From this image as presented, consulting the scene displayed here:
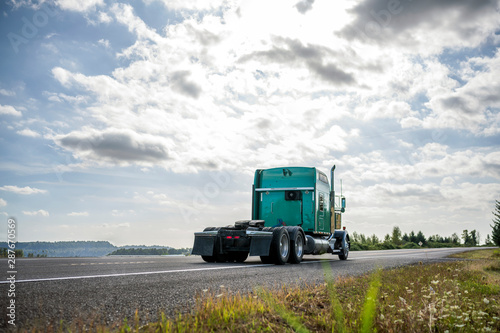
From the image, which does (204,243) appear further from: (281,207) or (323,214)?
(323,214)

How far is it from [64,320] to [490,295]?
6145 millimetres

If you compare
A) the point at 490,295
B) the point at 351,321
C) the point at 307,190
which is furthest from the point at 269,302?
the point at 307,190

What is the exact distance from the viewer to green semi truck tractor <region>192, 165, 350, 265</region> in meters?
12.6

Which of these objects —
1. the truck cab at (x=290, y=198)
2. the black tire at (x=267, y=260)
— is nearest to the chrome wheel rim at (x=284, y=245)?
the black tire at (x=267, y=260)

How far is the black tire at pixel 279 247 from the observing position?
12258 mm

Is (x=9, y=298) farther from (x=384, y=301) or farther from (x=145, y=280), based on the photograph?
(x=384, y=301)

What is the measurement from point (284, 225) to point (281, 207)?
656 millimetres

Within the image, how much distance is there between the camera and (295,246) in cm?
1307

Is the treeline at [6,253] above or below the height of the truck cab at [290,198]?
below

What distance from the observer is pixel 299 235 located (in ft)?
45.1

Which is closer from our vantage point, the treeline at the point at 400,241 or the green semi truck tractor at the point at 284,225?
the green semi truck tractor at the point at 284,225

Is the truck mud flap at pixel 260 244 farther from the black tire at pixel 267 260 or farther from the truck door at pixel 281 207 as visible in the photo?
the truck door at pixel 281 207

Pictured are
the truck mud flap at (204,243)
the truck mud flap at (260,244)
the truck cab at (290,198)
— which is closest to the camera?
the truck mud flap at (260,244)

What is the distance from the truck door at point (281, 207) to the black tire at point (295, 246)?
1202mm
